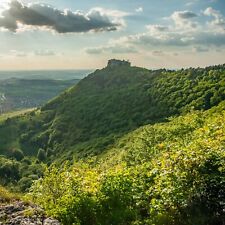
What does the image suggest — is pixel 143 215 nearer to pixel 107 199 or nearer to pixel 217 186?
pixel 107 199

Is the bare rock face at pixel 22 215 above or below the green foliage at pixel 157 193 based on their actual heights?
below

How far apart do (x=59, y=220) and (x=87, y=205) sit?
1.80 meters

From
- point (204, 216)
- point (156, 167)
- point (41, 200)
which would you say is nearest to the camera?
point (204, 216)

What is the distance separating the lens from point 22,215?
66.4ft

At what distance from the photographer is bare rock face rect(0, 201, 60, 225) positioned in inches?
771

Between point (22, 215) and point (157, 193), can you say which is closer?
point (157, 193)

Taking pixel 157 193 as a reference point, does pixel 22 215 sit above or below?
below

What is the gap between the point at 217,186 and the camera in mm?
18984

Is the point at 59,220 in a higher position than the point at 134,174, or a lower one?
lower

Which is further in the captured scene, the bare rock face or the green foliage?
the bare rock face

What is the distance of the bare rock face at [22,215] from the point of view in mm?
19578

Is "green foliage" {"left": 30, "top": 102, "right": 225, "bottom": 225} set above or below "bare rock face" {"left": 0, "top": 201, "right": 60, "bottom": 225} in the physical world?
above

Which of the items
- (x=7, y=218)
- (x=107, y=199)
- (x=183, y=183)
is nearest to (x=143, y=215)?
(x=107, y=199)

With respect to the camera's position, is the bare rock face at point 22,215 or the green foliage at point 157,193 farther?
the bare rock face at point 22,215
